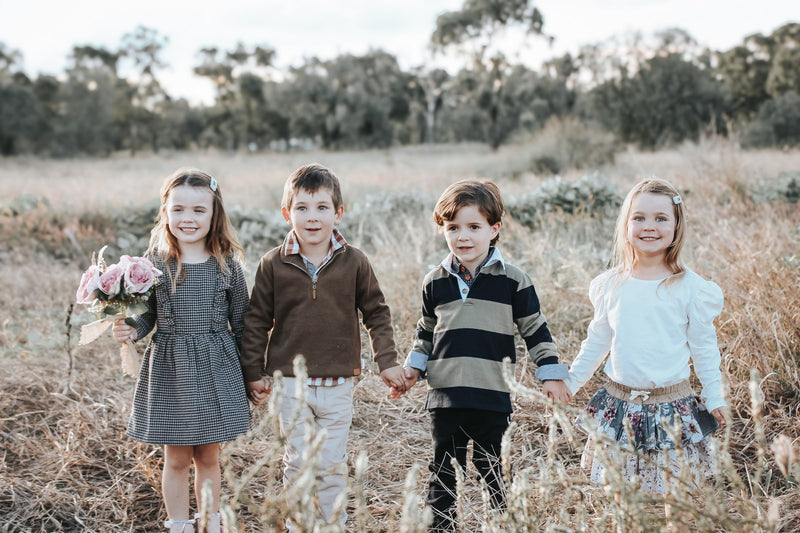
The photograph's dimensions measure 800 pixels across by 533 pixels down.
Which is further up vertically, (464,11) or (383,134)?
(464,11)

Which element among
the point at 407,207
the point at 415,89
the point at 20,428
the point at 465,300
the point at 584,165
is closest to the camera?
the point at 465,300

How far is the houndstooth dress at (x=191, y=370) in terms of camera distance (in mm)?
2369

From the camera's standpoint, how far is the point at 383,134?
3684 cm

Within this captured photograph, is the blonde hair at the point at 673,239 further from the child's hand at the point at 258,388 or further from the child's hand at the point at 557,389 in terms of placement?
the child's hand at the point at 258,388

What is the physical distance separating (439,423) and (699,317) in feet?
3.34

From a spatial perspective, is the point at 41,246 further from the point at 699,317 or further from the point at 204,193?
the point at 699,317

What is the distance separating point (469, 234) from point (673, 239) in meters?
0.74

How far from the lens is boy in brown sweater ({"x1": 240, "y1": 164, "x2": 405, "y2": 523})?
2453 millimetres

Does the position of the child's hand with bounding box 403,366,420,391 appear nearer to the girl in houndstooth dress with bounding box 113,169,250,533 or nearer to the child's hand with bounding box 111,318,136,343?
the girl in houndstooth dress with bounding box 113,169,250,533

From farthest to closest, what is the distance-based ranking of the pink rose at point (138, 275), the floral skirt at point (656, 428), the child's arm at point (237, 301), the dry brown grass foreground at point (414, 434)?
the child's arm at point (237, 301)
the pink rose at point (138, 275)
the floral skirt at point (656, 428)
the dry brown grass foreground at point (414, 434)

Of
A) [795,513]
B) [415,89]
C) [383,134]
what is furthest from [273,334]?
[415,89]

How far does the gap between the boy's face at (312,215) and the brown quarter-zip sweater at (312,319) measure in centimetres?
11

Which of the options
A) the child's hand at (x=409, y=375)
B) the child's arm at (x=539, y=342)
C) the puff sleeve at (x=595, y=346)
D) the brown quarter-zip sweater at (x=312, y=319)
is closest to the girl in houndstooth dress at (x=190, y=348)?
the brown quarter-zip sweater at (x=312, y=319)

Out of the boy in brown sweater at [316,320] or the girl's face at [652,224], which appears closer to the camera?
the girl's face at [652,224]
